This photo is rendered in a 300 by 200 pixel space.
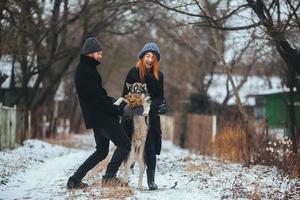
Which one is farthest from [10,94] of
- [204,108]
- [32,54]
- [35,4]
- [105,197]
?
[105,197]

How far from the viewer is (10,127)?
18.7 meters

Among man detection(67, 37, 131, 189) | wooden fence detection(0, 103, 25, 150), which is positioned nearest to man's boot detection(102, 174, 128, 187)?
man detection(67, 37, 131, 189)

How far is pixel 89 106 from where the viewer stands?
8898 millimetres

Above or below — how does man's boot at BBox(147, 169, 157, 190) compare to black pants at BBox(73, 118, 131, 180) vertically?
below

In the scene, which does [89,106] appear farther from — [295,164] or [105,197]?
[295,164]

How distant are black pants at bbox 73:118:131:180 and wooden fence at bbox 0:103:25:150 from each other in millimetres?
8429

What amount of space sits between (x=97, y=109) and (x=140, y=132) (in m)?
0.72

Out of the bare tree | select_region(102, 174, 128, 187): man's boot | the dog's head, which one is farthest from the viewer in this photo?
the bare tree

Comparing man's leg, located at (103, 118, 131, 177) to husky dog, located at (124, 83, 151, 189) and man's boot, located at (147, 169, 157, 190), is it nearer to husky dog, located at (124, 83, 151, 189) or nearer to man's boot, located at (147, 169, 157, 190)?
husky dog, located at (124, 83, 151, 189)

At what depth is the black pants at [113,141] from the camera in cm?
885

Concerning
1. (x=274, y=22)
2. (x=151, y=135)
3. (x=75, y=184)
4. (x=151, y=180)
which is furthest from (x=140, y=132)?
(x=274, y=22)

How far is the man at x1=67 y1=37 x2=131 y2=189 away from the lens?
347 inches

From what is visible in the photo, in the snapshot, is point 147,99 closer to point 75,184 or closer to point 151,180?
point 151,180

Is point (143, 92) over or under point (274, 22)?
under
